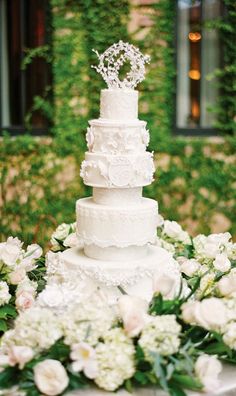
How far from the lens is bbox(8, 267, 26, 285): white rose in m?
3.61

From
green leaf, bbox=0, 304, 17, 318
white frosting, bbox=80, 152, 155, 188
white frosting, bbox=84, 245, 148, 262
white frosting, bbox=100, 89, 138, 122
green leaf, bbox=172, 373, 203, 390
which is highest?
white frosting, bbox=100, 89, 138, 122

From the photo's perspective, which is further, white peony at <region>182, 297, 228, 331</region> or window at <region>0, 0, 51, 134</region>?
window at <region>0, 0, 51, 134</region>

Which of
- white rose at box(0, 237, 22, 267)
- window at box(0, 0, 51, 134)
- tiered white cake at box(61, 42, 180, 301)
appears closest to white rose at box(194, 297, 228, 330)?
tiered white cake at box(61, 42, 180, 301)

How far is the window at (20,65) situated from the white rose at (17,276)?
12.1ft

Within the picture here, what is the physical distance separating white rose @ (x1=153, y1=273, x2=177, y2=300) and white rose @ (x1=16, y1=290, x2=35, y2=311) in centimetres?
63

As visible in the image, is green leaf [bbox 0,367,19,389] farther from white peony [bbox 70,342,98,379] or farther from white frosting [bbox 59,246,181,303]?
white frosting [bbox 59,246,181,303]

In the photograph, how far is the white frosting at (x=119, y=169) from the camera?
3.39 m

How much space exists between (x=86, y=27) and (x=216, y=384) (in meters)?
4.81

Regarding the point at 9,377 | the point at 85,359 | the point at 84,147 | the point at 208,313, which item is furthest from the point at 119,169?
the point at 84,147

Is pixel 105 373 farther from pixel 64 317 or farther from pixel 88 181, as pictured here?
pixel 88 181

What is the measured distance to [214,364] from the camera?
2.79 m

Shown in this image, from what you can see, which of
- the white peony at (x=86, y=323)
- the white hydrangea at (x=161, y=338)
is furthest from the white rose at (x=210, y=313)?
the white peony at (x=86, y=323)

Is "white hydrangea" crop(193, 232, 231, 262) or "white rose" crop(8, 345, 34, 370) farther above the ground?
"white hydrangea" crop(193, 232, 231, 262)

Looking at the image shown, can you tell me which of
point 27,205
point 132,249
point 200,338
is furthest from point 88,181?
point 27,205
